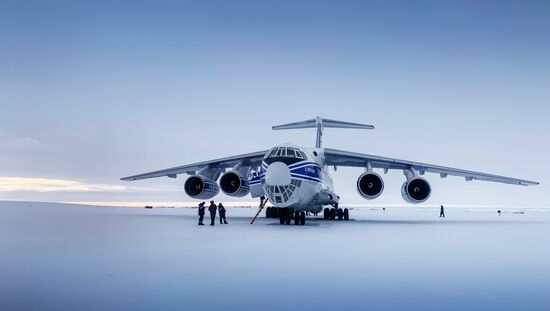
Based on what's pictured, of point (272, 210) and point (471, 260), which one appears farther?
point (272, 210)

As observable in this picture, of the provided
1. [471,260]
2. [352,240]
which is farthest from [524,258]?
[352,240]

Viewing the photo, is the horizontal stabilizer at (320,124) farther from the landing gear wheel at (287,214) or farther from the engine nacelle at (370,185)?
the landing gear wheel at (287,214)

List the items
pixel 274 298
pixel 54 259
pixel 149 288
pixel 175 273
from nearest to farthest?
pixel 274 298 < pixel 149 288 < pixel 175 273 < pixel 54 259

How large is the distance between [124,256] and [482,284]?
209 inches

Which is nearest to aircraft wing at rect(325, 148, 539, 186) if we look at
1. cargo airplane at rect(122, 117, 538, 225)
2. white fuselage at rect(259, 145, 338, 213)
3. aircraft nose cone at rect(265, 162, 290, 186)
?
cargo airplane at rect(122, 117, 538, 225)

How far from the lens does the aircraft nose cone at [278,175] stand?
1416cm

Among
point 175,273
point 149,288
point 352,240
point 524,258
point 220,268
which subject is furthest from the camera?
point 352,240

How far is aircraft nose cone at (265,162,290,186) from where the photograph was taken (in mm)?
14164

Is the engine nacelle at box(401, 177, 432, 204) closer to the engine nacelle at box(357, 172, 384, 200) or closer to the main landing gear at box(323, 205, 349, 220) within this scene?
Answer: the engine nacelle at box(357, 172, 384, 200)

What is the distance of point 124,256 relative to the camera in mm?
7379

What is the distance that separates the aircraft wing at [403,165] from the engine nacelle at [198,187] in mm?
4930

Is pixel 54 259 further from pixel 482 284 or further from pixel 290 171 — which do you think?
pixel 290 171

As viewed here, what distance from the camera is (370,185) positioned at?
17188mm

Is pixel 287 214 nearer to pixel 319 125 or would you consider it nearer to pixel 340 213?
pixel 340 213
